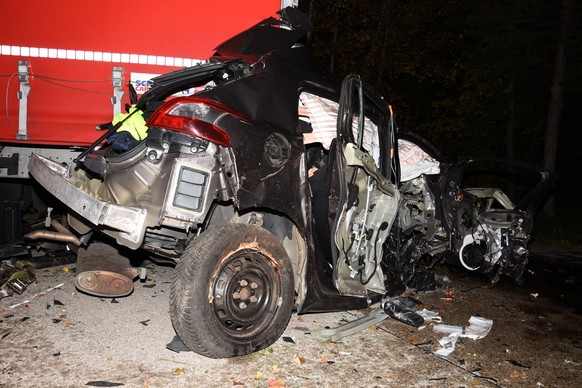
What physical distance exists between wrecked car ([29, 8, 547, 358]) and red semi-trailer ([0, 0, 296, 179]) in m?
0.60

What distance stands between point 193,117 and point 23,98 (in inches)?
88.4

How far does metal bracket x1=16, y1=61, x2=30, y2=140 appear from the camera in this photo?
4871 mm

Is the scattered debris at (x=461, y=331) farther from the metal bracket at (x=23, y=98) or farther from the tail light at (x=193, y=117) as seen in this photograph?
the metal bracket at (x=23, y=98)

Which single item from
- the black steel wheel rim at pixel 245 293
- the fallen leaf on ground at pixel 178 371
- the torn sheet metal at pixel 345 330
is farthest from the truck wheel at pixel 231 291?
the torn sheet metal at pixel 345 330

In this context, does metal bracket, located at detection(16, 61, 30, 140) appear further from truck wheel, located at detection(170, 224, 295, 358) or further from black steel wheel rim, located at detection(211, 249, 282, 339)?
black steel wheel rim, located at detection(211, 249, 282, 339)

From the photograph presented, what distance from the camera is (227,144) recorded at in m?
3.59

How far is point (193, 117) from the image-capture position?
11.7 feet

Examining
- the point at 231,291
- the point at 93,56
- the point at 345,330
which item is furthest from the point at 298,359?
the point at 93,56

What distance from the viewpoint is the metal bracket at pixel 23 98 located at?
4.87 meters

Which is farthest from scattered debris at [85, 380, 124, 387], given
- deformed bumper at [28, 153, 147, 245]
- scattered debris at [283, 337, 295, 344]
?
scattered debris at [283, 337, 295, 344]

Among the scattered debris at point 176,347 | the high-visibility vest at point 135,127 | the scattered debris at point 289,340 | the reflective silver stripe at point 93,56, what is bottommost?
the scattered debris at point 289,340

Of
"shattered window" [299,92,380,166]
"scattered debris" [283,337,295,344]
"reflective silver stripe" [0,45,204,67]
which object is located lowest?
"scattered debris" [283,337,295,344]

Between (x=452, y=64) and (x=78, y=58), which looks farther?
(x=452, y=64)

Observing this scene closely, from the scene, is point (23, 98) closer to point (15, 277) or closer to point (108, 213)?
point (15, 277)
